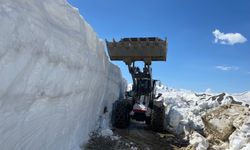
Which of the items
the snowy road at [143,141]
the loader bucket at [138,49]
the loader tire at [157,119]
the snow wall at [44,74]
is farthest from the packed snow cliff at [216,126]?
the snow wall at [44,74]

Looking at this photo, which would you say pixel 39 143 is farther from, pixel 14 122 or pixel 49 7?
pixel 49 7

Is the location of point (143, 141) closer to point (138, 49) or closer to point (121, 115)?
point (121, 115)

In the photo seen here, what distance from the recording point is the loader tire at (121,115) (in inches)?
565

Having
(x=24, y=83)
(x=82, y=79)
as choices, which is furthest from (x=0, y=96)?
(x=82, y=79)

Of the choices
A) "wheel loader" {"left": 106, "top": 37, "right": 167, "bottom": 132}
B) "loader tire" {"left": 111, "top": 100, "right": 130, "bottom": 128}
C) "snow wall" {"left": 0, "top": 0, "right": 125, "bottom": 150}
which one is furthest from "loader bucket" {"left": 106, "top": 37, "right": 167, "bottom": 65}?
"snow wall" {"left": 0, "top": 0, "right": 125, "bottom": 150}

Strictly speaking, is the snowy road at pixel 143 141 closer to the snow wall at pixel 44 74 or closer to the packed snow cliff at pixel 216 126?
the packed snow cliff at pixel 216 126

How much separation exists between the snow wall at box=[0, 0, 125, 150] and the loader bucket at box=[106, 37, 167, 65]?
505cm

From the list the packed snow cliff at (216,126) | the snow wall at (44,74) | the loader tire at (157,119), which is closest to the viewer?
the snow wall at (44,74)

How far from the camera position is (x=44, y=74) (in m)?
6.23

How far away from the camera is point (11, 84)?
515 centimetres

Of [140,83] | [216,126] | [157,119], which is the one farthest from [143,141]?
[140,83]

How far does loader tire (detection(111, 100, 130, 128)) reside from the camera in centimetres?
1435

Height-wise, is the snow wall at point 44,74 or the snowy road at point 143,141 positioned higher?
the snow wall at point 44,74

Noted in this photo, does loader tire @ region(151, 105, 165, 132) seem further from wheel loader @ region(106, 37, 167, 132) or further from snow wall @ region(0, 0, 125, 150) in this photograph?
snow wall @ region(0, 0, 125, 150)
